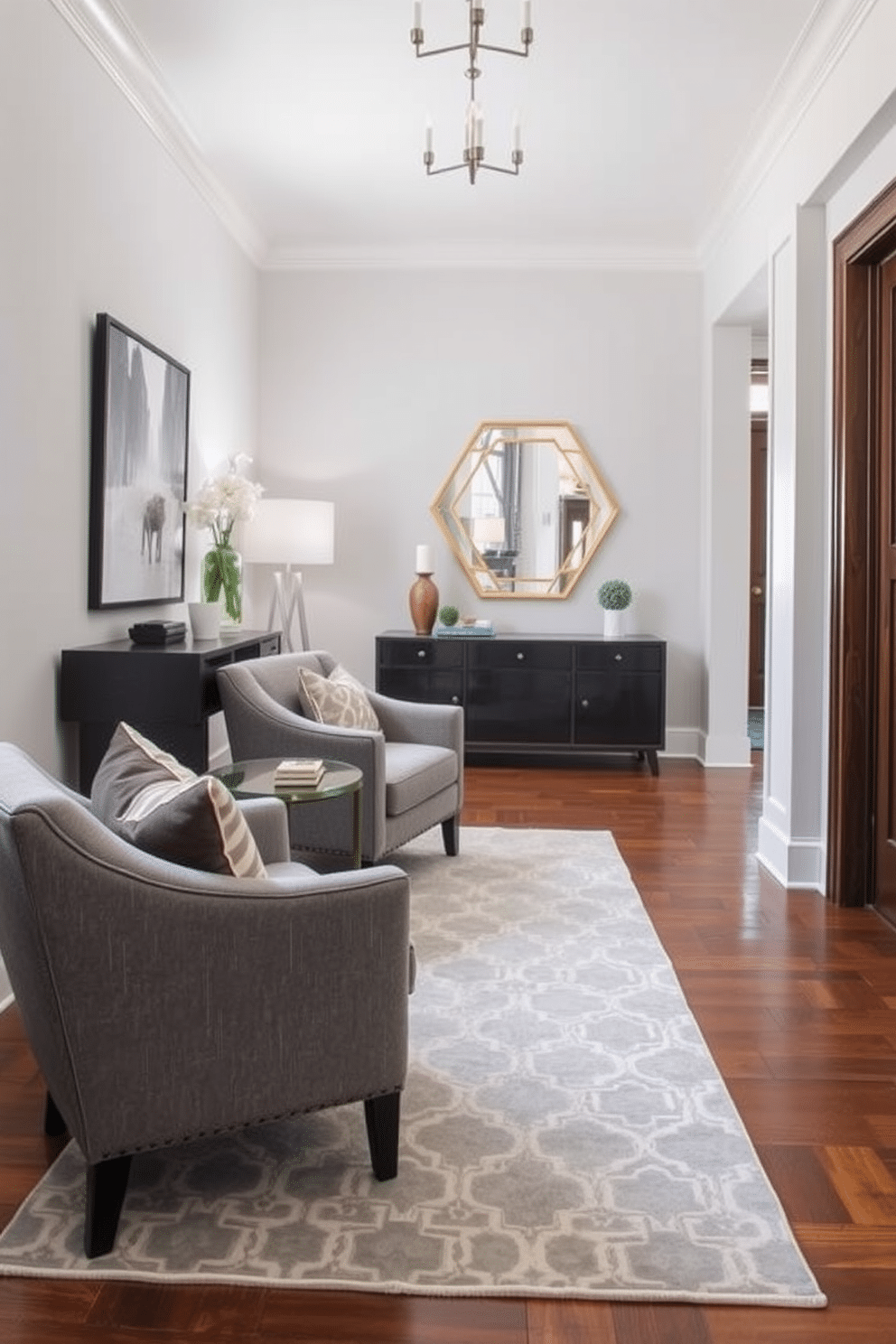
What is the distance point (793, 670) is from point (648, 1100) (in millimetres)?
2141

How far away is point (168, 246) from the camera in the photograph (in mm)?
4848

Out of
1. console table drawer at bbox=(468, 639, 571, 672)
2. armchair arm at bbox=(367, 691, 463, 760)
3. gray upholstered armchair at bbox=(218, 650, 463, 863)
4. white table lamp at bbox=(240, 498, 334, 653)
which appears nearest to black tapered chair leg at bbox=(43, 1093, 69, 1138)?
gray upholstered armchair at bbox=(218, 650, 463, 863)

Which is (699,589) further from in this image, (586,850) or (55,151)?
(55,151)

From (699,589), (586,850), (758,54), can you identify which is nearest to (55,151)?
(758,54)

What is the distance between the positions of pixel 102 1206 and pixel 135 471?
2961 millimetres

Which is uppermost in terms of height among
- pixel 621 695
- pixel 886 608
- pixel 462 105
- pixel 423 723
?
pixel 462 105

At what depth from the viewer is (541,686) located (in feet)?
21.5

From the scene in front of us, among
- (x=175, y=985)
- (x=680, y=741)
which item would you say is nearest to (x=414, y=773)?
(x=175, y=985)

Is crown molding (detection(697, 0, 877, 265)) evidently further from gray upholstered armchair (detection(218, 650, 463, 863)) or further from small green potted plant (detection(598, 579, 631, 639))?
gray upholstered armchair (detection(218, 650, 463, 863))

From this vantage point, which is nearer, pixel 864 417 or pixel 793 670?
pixel 864 417

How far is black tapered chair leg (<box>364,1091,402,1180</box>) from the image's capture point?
2.13m

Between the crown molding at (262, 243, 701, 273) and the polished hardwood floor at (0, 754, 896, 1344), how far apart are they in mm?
3644

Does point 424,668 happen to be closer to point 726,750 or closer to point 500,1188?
point 726,750

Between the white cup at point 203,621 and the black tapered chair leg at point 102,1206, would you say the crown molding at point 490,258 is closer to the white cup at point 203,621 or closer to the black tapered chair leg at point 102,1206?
the white cup at point 203,621
